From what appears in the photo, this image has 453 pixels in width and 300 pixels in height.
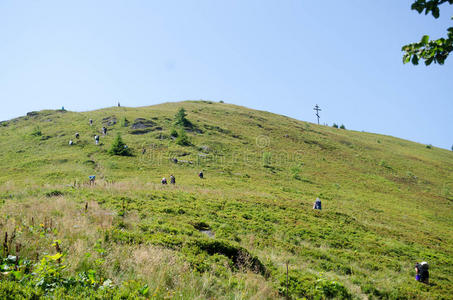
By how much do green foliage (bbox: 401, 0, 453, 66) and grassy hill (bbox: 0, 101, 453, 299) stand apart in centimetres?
595

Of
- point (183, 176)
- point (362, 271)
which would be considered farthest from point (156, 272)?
point (183, 176)

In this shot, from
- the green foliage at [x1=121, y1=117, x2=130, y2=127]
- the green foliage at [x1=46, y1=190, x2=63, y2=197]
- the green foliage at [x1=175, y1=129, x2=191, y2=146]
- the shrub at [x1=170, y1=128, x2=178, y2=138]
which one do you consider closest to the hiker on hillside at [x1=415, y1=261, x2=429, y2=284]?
the green foliage at [x1=46, y1=190, x2=63, y2=197]

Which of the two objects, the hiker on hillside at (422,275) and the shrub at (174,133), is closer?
Result: the hiker on hillside at (422,275)

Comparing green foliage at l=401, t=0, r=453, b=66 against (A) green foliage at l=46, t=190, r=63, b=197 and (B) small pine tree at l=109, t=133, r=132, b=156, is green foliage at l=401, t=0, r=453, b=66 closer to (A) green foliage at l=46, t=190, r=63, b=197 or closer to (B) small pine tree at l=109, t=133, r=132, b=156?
(A) green foliage at l=46, t=190, r=63, b=197

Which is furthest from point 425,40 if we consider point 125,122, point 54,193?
point 125,122

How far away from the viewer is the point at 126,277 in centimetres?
560

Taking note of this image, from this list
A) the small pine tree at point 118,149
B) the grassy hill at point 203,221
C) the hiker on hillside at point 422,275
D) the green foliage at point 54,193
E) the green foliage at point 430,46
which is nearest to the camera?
the green foliage at point 430,46

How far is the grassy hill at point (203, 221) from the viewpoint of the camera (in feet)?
19.0

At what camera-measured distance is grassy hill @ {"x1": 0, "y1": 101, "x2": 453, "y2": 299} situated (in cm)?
579

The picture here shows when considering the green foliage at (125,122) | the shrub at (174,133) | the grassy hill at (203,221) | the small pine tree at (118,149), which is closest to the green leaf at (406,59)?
the grassy hill at (203,221)

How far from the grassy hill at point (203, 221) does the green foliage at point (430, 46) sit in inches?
234

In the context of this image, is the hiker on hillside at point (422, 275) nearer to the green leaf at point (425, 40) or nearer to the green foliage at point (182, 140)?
the green leaf at point (425, 40)

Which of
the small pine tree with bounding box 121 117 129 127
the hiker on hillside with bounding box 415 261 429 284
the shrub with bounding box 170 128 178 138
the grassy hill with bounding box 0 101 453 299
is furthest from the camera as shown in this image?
the small pine tree with bounding box 121 117 129 127

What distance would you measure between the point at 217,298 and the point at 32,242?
4769 mm
